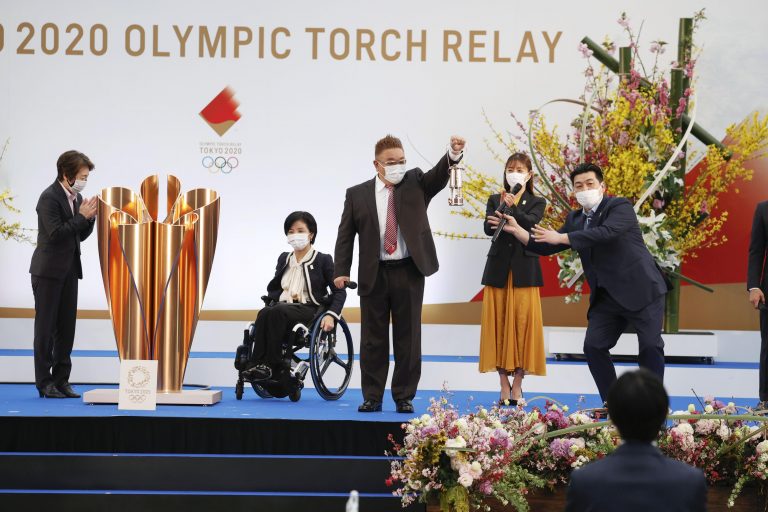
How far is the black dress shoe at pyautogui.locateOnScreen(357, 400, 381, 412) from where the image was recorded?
466cm

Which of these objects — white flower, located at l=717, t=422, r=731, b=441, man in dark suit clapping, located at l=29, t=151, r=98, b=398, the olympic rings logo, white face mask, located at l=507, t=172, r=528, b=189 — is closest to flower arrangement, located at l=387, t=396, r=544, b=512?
white flower, located at l=717, t=422, r=731, b=441

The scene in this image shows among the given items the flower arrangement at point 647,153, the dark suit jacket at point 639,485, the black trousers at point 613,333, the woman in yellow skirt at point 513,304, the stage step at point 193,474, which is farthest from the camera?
the flower arrangement at point 647,153

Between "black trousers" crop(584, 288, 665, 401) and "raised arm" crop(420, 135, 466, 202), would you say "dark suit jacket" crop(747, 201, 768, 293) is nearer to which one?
"black trousers" crop(584, 288, 665, 401)

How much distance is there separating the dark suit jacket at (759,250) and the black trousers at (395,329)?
1.61 meters

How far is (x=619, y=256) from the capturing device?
4371mm

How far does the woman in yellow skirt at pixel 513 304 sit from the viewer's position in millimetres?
5074

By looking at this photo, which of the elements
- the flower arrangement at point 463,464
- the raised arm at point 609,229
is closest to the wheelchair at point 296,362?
the raised arm at point 609,229

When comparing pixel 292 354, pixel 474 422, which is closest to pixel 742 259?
pixel 292 354

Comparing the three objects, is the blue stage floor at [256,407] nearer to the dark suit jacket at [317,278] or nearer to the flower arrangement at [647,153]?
the dark suit jacket at [317,278]

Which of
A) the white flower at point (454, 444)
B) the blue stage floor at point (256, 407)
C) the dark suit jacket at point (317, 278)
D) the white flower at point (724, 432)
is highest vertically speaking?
the dark suit jacket at point (317, 278)

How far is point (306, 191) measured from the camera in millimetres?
7664

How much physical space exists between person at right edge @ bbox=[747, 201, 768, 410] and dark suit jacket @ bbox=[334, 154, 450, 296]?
5.05 feet

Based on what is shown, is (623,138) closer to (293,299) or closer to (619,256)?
(619,256)

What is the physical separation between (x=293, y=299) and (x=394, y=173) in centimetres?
97
